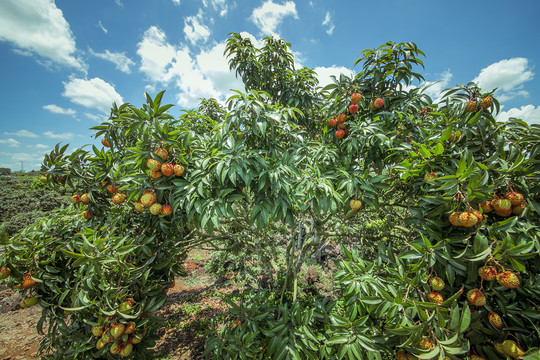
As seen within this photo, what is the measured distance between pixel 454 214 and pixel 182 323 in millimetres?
4927

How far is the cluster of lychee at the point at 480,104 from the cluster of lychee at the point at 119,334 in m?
3.12

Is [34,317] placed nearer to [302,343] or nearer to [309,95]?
[302,343]

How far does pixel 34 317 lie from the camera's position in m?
4.47

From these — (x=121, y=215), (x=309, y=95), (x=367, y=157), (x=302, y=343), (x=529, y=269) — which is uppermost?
(x=309, y=95)

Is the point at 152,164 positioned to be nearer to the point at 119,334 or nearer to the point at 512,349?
the point at 119,334

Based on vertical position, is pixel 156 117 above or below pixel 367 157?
above

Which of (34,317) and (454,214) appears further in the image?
(34,317)

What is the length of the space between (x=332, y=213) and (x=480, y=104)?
1.47 m

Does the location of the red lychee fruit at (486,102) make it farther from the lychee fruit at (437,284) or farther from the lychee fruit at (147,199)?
the lychee fruit at (147,199)

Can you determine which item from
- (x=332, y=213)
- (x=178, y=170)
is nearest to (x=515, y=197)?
(x=332, y=213)

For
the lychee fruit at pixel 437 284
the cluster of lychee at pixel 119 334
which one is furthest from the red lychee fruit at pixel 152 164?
the lychee fruit at pixel 437 284

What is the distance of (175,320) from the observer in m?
4.33

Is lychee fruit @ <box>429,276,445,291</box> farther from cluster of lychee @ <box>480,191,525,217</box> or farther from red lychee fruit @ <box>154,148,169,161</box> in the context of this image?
red lychee fruit @ <box>154,148,169,161</box>

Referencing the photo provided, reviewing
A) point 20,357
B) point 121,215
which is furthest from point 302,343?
point 20,357
